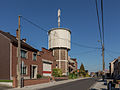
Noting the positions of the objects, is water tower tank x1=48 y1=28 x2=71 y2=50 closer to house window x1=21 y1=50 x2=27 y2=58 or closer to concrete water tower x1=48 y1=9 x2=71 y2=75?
concrete water tower x1=48 y1=9 x2=71 y2=75

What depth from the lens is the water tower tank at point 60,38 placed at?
61.9 meters

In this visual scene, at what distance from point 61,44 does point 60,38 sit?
2.31m

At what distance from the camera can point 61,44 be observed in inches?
2441

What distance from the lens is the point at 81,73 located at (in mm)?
94000

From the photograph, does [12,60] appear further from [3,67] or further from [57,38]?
[57,38]

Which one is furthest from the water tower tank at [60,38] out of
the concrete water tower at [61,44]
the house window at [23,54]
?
the house window at [23,54]

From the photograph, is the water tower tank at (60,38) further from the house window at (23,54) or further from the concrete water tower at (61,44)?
the house window at (23,54)

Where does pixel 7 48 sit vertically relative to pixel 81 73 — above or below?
above

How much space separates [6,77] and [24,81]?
452cm

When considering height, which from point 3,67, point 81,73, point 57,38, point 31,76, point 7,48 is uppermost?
point 57,38

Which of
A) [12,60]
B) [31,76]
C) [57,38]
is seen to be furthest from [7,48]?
[57,38]

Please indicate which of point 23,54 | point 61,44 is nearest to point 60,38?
point 61,44

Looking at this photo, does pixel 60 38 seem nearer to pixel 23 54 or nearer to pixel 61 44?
pixel 61 44

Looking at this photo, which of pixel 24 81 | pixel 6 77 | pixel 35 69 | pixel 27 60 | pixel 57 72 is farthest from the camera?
pixel 57 72
